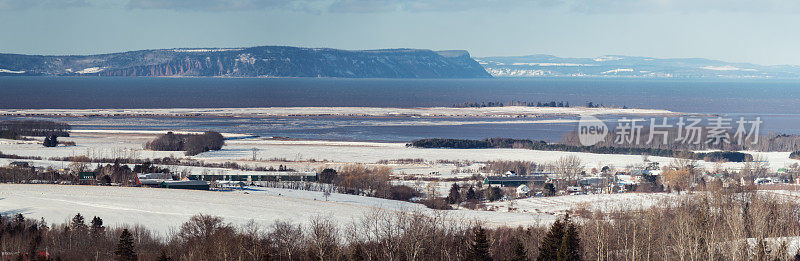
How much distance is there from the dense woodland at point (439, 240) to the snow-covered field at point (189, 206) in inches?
56.9

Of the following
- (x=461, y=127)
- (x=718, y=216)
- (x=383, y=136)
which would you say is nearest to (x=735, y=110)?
(x=461, y=127)

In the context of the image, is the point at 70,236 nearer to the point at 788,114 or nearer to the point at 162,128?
the point at 162,128

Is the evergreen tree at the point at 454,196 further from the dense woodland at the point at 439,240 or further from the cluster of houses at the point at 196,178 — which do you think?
the cluster of houses at the point at 196,178

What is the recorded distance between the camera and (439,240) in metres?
24.9

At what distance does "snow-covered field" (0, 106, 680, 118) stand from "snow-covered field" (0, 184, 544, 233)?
5599cm

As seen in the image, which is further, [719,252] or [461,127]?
[461,127]

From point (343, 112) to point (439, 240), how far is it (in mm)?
76338

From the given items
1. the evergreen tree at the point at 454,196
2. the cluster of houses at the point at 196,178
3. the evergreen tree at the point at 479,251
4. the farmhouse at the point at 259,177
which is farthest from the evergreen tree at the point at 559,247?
the farmhouse at the point at 259,177

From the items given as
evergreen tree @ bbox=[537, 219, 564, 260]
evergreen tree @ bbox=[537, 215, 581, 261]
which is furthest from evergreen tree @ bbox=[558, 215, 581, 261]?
evergreen tree @ bbox=[537, 219, 564, 260]

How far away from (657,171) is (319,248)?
30.1 m

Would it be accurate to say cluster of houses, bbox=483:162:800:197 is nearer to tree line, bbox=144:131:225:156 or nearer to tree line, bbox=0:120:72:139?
tree line, bbox=144:131:225:156

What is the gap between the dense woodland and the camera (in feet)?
73.3

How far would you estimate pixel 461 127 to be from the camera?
83.1 meters

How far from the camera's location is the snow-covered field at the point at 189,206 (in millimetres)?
31938
